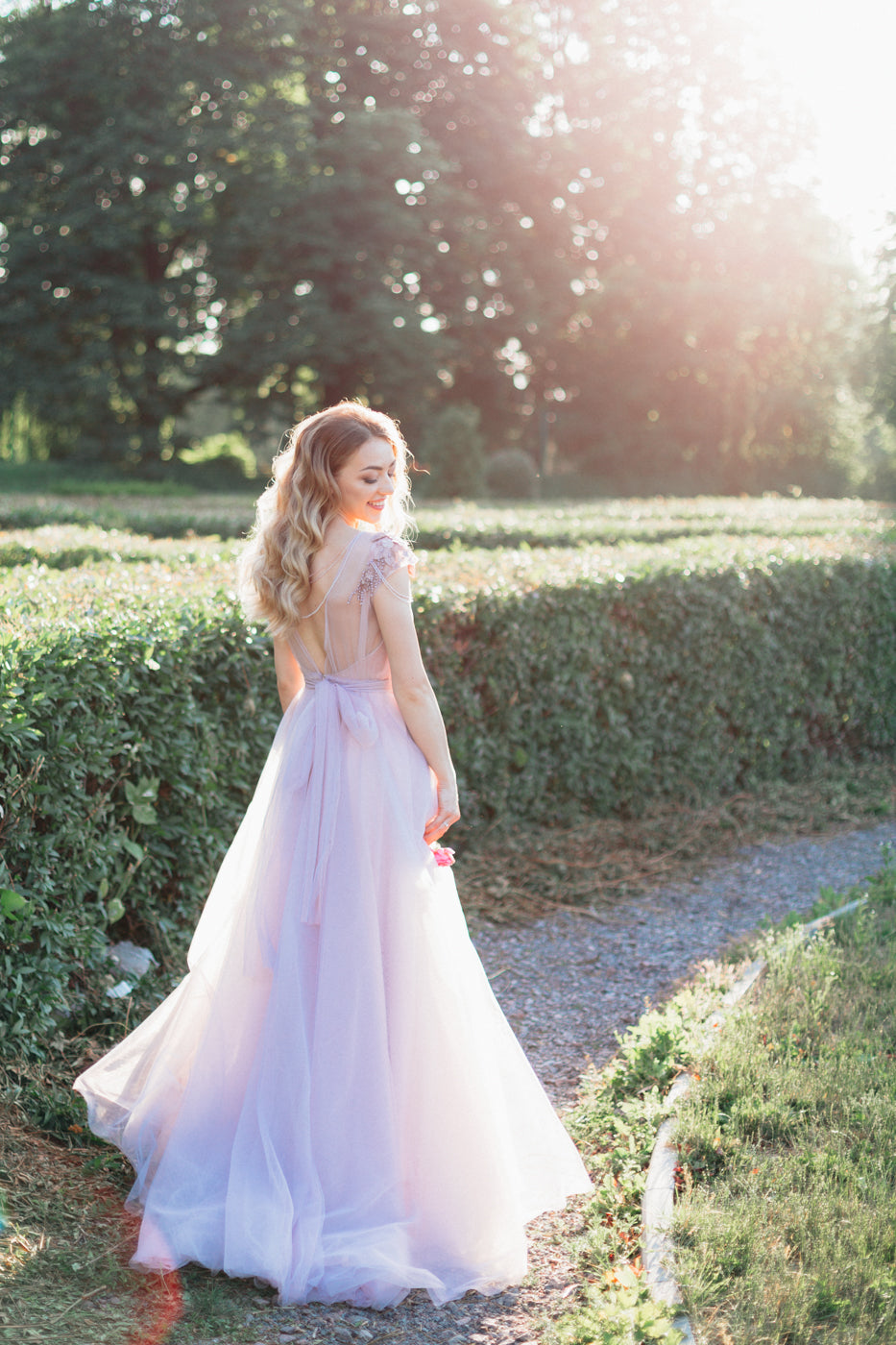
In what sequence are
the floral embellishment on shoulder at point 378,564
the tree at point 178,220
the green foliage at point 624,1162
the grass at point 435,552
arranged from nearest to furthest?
the green foliage at point 624,1162 < the floral embellishment on shoulder at point 378,564 < the grass at point 435,552 < the tree at point 178,220

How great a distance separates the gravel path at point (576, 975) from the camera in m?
2.77

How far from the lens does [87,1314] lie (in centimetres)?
268

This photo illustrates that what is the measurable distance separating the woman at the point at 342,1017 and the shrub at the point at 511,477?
26585mm

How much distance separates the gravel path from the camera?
2770mm

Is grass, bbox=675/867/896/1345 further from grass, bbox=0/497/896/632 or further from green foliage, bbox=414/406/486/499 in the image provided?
green foliage, bbox=414/406/486/499

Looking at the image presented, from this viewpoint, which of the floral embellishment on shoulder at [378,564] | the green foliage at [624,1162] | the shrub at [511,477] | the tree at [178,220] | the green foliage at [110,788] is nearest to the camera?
the green foliage at [624,1162]

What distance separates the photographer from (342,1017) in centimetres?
295

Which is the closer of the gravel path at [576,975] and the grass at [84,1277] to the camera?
the grass at [84,1277]

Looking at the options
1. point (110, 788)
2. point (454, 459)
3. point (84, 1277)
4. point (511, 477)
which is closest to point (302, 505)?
point (110, 788)

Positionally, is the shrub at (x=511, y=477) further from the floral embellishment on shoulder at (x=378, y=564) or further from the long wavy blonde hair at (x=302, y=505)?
the floral embellishment on shoulder at (x=378, y=564)

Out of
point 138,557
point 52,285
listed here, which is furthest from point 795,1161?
point 52,285

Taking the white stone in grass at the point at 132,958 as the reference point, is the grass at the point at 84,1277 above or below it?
below

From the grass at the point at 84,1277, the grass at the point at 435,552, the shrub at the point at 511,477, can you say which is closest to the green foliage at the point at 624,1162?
the grass at the point at 84,1277

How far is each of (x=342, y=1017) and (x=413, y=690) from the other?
0.88m
